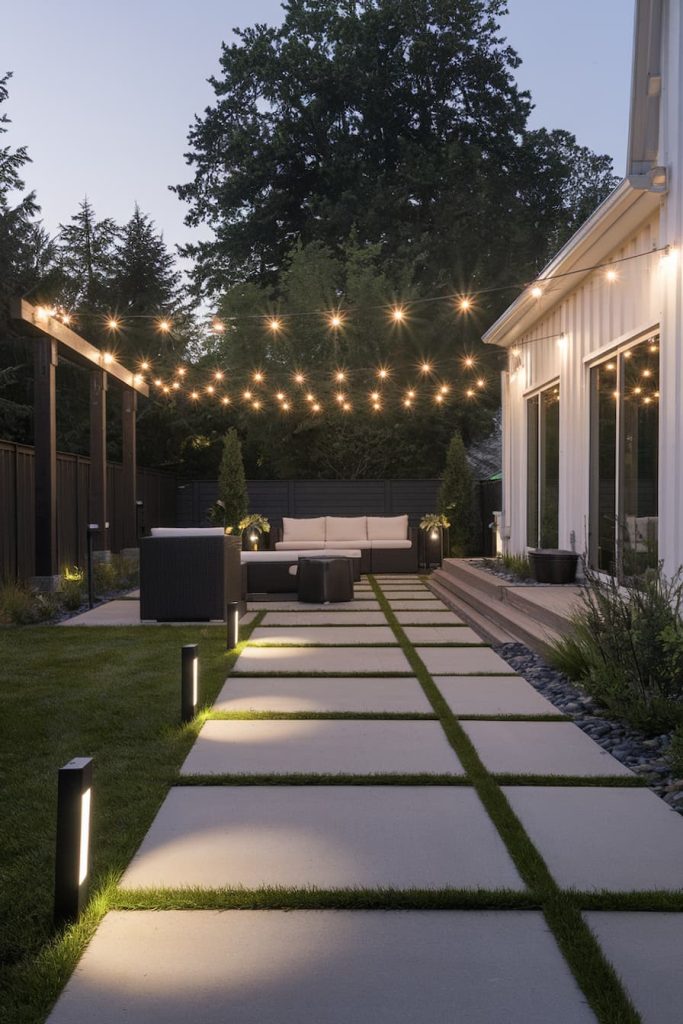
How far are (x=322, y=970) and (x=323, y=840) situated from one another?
702mm

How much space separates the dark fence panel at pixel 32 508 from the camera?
8219 mm

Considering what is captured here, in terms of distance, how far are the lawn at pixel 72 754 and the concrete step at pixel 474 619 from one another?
2.03m

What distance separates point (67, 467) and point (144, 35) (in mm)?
9000

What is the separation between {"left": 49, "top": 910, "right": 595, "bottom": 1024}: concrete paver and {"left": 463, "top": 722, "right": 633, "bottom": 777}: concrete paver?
122 centimetres

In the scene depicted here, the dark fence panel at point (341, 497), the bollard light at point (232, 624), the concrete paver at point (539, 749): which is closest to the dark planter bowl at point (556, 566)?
the bollard light at point (232, 624)

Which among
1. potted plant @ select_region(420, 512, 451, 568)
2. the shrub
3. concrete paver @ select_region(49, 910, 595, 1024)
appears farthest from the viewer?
potted plant @ select_region(420, 512, 451, 568)

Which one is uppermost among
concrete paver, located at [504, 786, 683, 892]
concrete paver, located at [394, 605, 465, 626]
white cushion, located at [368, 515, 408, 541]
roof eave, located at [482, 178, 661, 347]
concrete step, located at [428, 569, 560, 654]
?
roof eave, located at [482, 178, 661, 347]

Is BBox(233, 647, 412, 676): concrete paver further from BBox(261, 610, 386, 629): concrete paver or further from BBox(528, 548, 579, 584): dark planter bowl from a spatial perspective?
BBox(528, 548, 579, 584): dark planter bowl

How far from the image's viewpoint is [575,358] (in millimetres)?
7840

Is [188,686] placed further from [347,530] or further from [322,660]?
[347,530]

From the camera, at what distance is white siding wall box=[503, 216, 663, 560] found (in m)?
6.07

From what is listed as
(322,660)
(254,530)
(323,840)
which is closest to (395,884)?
(323,840)

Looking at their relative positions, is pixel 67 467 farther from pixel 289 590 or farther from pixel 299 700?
pixel 299 700

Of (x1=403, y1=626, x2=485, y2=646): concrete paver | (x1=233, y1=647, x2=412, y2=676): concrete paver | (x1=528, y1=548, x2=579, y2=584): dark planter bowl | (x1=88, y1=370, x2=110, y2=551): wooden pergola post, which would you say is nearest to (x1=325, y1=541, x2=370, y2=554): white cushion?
(x1=88, y1=370, x2=110, y2=551): wooden pergola post
